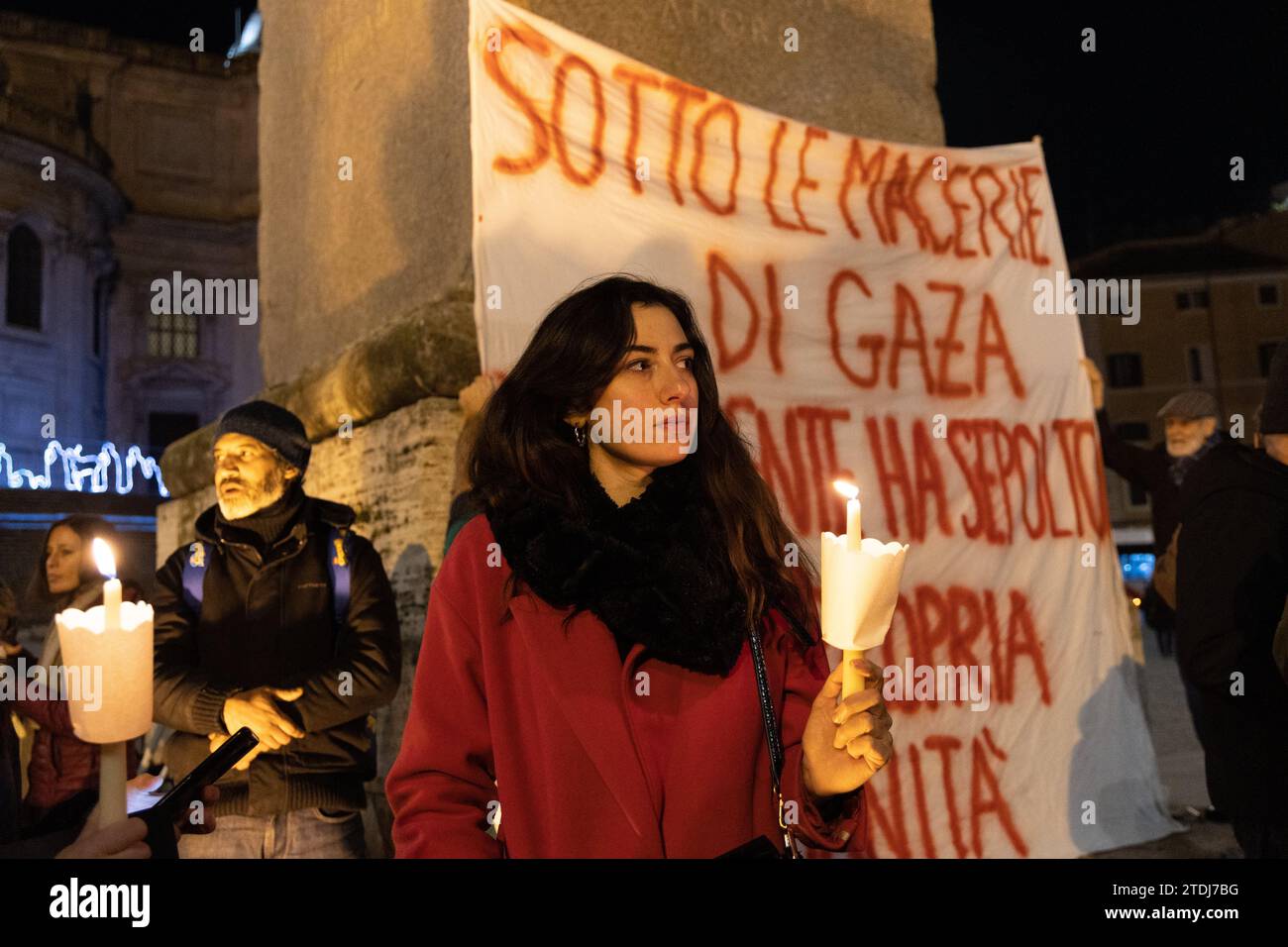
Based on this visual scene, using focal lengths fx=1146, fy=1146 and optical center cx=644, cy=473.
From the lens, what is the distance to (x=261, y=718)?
284 cm

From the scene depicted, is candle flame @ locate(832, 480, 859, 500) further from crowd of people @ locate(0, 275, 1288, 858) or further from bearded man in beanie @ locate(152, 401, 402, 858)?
bearded man in beanie @ locate(152, 401, 402, 858)

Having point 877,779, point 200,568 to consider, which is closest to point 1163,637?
point 877,779

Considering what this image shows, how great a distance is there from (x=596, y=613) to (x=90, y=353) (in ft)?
116

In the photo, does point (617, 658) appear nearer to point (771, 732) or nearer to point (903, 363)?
point (771, 732)

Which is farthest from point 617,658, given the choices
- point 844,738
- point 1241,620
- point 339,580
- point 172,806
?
point 1241,620

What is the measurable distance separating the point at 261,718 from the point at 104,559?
1.33 m

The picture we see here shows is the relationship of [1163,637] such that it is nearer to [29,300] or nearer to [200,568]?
[200,568]

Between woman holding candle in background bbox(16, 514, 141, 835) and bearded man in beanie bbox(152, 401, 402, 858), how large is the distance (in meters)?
0.31

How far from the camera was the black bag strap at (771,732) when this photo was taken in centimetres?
175

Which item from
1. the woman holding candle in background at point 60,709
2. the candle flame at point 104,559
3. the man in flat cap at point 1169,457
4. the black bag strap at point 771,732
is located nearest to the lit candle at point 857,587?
the black bag strap at point 771,732

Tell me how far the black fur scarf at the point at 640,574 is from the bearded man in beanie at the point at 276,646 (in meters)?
1.30

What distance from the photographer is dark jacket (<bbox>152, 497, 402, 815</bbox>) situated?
9.89ft

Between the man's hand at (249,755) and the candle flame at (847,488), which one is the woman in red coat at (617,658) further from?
the man's hand at (249,755)
